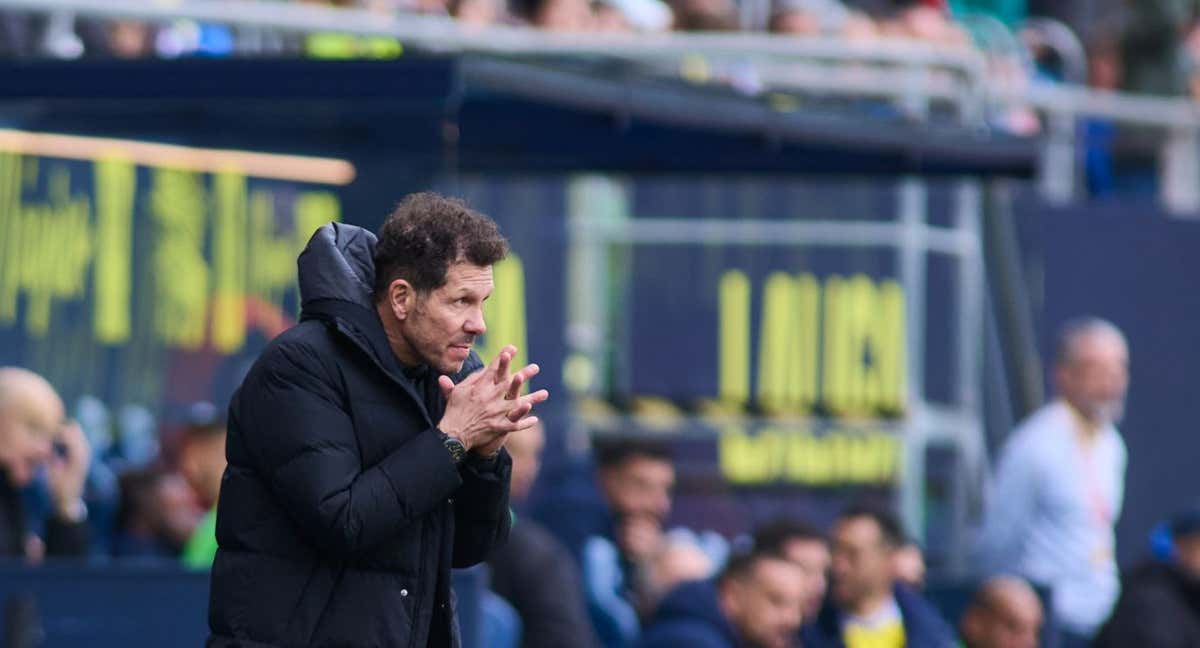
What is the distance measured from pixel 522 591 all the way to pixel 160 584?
1.19 m

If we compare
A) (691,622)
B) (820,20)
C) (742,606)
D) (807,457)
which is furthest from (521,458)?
(820,20)

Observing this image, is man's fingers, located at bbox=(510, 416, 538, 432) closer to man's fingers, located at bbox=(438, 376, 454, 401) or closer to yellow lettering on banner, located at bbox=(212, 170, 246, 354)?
man's fingers, located at bbox=(438, 376, 454, 401)

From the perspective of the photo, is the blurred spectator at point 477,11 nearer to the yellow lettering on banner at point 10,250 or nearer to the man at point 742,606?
the yellow lettering on banner at point 10,250

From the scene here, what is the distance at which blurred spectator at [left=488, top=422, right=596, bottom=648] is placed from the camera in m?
8.24

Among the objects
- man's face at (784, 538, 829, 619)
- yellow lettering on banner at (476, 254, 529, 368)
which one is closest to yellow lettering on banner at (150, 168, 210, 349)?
yellow lettering on banner at (476, 254, 529, 368)

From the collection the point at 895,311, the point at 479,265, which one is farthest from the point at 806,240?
the point at 479,265

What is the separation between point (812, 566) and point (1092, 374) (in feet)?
6.10

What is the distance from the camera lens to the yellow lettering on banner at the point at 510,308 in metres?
11.4

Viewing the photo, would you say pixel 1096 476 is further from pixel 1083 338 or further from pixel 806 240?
pixel 806 240

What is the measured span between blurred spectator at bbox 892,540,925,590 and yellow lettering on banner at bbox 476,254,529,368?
2.13 meters

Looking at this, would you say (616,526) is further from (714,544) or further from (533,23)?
(533,23)

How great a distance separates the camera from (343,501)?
464cm

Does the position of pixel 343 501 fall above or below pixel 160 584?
above

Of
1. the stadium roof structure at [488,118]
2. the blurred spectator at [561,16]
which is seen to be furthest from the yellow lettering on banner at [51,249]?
the blurred spectator at [561,16]
